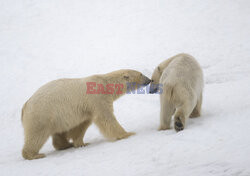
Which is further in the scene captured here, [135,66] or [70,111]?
[135,66]

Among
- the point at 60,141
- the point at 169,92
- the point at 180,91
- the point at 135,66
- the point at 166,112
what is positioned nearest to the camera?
the point at 180,91

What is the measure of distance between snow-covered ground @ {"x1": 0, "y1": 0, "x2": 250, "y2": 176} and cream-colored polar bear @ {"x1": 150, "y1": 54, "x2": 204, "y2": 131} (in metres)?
0.43

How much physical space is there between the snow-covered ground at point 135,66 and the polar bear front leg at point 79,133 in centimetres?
38

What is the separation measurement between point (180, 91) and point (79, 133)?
270 cm

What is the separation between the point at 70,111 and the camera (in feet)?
21.6

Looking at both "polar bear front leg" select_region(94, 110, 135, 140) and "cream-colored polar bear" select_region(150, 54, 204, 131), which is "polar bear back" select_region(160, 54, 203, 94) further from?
"polar bear front leg" select_region(94, 110, 135, 140)

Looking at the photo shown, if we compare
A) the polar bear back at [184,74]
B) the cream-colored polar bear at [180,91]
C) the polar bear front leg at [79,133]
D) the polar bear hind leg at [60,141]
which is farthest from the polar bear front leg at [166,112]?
the polar bear hind leg at [60,141]

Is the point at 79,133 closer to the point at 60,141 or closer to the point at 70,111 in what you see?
the point at 60,141

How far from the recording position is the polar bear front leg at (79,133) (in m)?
Result: 7.00

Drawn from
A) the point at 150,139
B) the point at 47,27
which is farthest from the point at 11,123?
the point at 47,27

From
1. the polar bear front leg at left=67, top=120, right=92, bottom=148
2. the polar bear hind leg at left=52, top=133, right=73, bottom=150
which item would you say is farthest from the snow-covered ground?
the polar bear front leg at left=67, top=120, right=92, bottom=148

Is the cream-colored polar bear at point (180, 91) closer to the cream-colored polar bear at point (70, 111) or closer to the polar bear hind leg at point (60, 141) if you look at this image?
the cream-colored polar bear at point (70, 111)

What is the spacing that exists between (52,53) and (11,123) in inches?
267

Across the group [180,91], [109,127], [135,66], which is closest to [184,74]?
[180,91]
